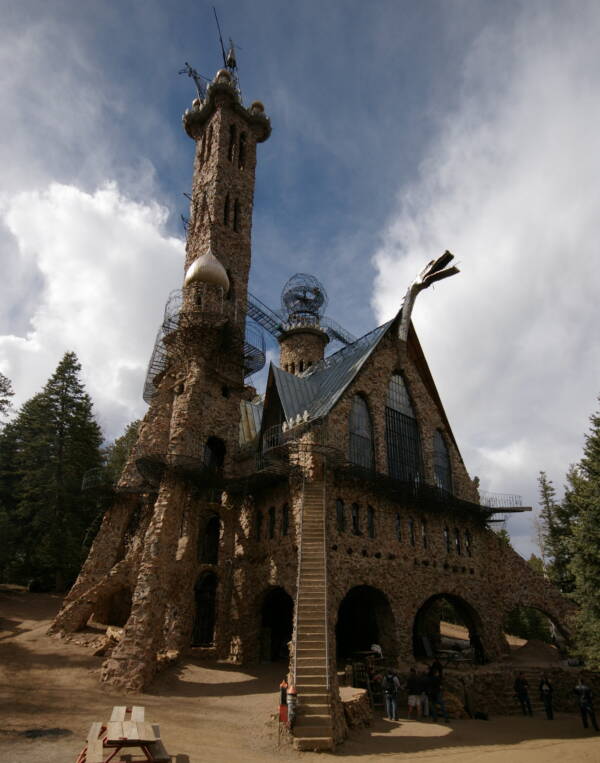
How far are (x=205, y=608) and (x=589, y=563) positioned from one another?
52.8ft

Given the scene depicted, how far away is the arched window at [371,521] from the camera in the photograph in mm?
21875

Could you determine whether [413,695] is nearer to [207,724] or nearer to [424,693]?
[424,693]

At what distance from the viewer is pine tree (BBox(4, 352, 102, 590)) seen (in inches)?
1126

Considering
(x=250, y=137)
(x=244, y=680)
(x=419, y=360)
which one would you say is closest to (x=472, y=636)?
(x=244, y=680)

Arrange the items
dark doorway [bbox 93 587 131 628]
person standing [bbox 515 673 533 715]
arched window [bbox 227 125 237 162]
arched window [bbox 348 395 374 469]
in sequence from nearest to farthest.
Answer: person standing [bbox 515 673 533 715]
dark doorway [bbox 93 587 131 628]
arched window [bbox 348 395 374 469]
arched window [bbox 227 125 237 162]

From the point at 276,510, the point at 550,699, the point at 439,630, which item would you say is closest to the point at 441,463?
the point at 439,630

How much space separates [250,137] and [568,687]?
34.1 metres

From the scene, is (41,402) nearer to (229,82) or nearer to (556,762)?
(229,82)

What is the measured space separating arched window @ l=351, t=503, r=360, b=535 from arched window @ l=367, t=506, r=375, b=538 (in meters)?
0.58

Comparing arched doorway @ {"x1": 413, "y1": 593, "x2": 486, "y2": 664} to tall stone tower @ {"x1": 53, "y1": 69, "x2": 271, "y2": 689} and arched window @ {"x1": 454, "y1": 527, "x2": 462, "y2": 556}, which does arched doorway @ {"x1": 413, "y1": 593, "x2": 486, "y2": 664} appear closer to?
arched window @ {"x1": 454, "y1": 527, "x2": 462, "y2": 556}

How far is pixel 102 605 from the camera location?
75.8 ft

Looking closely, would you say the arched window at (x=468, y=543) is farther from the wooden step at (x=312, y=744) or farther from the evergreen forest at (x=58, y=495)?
the wooden step at (x=312, y=744)

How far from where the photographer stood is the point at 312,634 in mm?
15484

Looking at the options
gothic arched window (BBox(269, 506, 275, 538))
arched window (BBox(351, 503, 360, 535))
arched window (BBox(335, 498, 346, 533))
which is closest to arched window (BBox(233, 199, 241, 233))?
gothic arched window (BBox(269, 506, 275, 538))
